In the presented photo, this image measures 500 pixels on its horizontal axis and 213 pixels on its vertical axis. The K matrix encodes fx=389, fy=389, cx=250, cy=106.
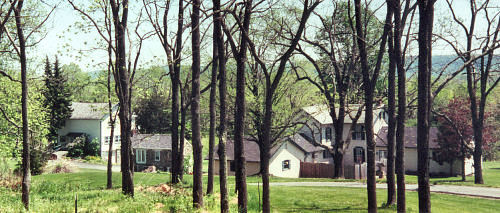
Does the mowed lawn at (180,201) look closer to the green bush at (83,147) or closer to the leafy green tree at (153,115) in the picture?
the green bush at (83,147)

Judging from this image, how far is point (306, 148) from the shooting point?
149 feet

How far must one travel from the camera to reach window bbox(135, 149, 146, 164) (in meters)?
50.6

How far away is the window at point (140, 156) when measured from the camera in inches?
1991

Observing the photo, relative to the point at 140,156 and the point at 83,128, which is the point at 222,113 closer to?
the point at 140,156

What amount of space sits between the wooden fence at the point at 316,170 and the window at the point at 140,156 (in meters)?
20.8

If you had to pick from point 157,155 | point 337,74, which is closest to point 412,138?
point 337,74

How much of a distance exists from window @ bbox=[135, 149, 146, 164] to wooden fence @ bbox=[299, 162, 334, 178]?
20779 mm

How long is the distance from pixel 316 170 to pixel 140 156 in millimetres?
23461

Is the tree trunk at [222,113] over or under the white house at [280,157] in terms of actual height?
over

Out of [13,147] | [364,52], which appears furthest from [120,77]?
[13,147]

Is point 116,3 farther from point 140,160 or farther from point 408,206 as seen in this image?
point 140,160

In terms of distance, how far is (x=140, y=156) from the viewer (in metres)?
50.8

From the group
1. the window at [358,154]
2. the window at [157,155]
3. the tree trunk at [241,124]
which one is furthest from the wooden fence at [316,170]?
the tree trunk at [241,124]

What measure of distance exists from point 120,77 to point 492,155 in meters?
63.1
